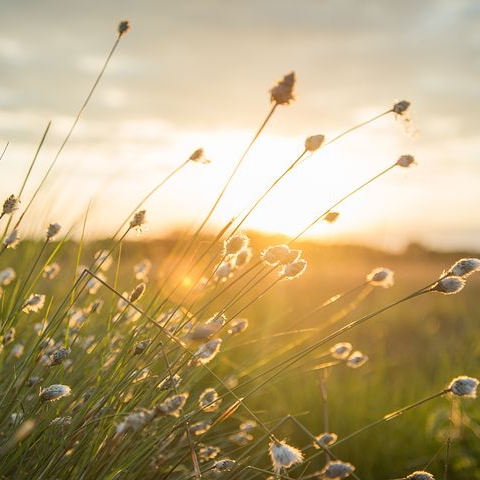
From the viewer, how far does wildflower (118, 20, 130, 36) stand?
7.57ft

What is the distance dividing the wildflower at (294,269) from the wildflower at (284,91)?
1.47 feet

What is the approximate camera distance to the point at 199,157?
7.11ft

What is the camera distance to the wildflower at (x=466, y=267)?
183cm

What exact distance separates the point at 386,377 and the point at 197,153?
3.36m

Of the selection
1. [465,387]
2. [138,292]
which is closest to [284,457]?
[465,387]

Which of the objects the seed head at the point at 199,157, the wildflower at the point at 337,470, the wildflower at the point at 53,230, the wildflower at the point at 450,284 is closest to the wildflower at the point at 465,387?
the wildflower at the point at 450,284

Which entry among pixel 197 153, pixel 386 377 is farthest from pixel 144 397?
pixel 386 377

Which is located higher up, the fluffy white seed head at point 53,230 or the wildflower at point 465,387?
the fluffy white seed head at point 53,230

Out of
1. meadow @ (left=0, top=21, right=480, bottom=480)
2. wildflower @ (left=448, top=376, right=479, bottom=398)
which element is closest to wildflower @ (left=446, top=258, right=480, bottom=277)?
meadow @ (left=0, top=21, right=480, bottom=480)

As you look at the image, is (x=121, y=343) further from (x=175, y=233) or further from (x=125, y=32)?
(x=175, y=233)

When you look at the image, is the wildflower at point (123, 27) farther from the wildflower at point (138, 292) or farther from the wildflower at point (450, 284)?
the wildflower at point (450, 284)

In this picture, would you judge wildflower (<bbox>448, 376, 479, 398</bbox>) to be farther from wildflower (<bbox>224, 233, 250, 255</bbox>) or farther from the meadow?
wildflower (<bbox>224, 233, 250, 255</bbox>)

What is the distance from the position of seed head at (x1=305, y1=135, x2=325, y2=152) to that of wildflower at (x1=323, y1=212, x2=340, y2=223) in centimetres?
30

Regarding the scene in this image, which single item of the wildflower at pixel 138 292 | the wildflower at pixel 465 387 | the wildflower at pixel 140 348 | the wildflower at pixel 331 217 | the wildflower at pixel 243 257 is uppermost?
the wildflower at pixel 331 217
